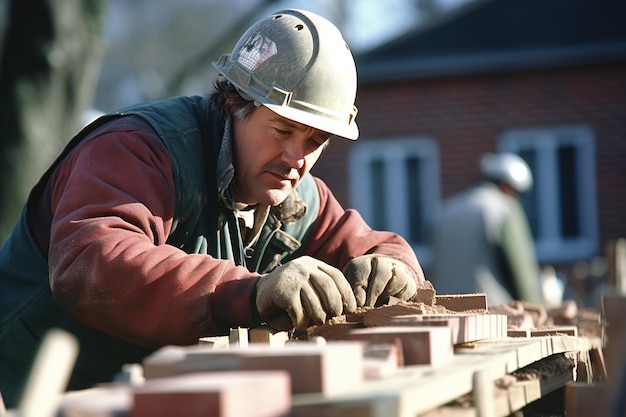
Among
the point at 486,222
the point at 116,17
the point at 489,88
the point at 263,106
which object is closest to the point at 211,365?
the point at 263,106

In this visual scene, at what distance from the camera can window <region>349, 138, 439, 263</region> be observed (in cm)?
1694

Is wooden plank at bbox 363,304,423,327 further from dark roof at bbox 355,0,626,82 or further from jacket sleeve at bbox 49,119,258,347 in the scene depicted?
dark roof at bbox 355,0,626,82

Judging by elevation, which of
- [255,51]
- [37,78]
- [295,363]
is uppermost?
[37,78]

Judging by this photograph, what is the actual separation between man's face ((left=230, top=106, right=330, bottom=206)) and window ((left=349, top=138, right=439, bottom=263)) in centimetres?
1295

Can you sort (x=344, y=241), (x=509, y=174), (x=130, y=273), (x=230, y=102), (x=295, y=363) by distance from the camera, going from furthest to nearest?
(x=509, y=174), (x=344, y=241), (x=230, y=102), (x=130, y=273), (x=295, y=363)

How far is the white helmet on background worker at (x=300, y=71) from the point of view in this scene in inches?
150

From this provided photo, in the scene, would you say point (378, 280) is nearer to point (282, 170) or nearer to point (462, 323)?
point (282, 170)

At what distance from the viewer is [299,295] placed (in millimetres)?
→ 3166

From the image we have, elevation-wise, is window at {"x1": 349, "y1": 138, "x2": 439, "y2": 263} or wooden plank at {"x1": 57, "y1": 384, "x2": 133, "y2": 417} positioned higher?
window at {"x1": 349, "y1": 138, "x2": 439, "y2": 263}

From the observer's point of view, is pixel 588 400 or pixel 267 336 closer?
pixel 588 400

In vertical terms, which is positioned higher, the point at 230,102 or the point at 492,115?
the point at 492,115

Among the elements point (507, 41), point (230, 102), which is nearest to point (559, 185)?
point (507, 41)

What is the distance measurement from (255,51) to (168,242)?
0.76m

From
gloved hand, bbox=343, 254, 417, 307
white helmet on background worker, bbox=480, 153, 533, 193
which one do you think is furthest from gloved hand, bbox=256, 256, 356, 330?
white helmet on background worker, bbox=480, 153, 533, 193
